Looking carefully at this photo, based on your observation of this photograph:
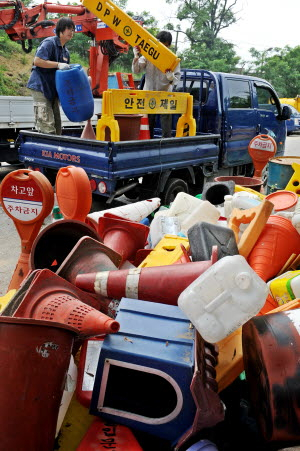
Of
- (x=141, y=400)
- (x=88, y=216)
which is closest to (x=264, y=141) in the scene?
(x=88, y=216)

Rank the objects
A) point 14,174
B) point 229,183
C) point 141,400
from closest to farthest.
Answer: point 141,400 < point 14,174 < point 229,183

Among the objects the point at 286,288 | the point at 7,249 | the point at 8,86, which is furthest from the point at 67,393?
the point at 8,86

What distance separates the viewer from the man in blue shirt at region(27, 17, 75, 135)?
205 inches

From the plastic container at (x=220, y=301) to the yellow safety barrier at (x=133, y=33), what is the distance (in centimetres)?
440

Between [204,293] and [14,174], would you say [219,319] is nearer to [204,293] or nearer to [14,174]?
[204,293]

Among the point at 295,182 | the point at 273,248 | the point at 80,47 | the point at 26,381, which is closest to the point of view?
the point at 26,381

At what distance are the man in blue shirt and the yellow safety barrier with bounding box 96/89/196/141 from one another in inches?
38.8

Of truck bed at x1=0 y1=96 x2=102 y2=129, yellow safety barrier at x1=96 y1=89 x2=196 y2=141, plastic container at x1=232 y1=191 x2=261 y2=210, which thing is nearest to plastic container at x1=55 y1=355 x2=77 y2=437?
plastic container at x1=232 y1=191 x2=261 y2=210

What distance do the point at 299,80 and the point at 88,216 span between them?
119ft

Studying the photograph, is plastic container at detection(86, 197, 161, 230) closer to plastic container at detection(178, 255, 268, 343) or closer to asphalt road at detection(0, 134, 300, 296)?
asphalt road at detection(0, 134, 300, 296)

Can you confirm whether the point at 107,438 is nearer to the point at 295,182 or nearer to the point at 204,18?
the point at 295,182

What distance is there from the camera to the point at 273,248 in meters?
2.56

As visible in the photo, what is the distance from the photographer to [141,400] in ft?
5.75

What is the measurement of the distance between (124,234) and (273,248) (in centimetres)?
104
